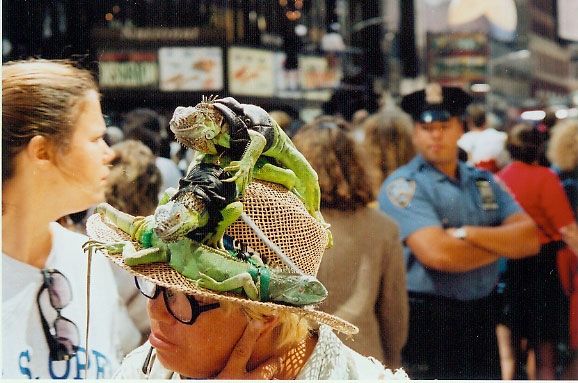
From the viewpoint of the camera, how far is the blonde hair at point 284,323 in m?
1.46

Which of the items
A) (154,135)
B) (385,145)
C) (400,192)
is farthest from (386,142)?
(154,135)

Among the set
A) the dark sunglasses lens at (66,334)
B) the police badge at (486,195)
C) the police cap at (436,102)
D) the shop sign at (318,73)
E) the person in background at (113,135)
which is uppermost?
the shop sign at (318,73)

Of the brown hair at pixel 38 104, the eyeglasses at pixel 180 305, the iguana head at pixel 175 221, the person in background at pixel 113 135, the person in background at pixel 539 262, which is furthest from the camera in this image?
the person in background at pixel 539 262

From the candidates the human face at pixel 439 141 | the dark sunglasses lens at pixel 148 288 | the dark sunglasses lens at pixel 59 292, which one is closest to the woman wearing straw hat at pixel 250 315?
the dark sunglasses lens at pixel 148 288

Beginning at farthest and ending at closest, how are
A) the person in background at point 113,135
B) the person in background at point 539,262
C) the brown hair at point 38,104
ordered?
1. the person in background at point 539,262
2. the person in background at point 113,135
3. the brown hair at point 38,104

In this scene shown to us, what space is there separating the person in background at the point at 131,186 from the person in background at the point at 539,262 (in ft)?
3.01

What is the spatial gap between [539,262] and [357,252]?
1.59 feet

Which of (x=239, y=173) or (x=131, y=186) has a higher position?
(x=239, y=173)

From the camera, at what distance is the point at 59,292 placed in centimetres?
200

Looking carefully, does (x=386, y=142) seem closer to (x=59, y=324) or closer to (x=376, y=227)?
(x=376, y=227)

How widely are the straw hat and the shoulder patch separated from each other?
0.57m

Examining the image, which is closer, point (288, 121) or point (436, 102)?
point (288, 121)

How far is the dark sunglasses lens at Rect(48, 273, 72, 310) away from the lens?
1.99m

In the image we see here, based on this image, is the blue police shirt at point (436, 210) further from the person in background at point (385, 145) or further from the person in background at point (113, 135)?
the person in background at point (113, 135)
